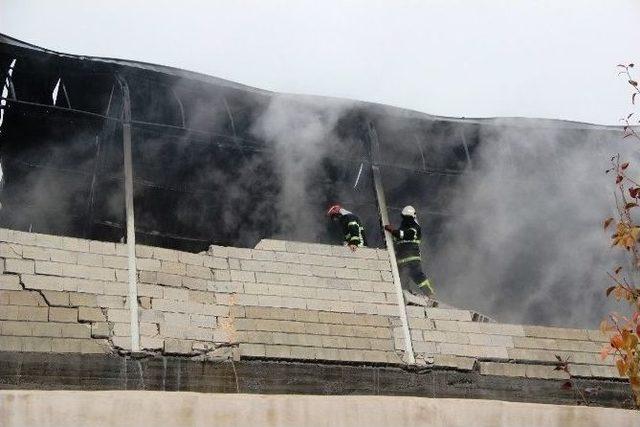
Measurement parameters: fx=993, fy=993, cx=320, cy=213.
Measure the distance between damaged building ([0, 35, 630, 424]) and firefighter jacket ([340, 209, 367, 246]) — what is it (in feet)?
1.31

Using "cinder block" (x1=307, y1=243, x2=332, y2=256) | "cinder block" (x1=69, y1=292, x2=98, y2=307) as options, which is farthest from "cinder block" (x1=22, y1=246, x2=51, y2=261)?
"cinder block" (x1=307, y1=243, x2=332, y2=256)

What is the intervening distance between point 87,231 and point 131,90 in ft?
6.20

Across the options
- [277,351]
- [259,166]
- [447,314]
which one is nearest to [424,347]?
[447,314]

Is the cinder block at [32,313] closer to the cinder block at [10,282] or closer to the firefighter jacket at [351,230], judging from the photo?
the cinder block at [10,282]

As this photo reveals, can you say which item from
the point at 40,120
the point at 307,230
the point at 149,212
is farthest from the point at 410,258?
the point at 40,120

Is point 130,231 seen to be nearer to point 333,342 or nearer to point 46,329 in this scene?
point 46,329

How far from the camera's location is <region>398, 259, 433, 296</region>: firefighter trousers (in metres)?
11.0

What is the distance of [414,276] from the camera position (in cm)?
1105

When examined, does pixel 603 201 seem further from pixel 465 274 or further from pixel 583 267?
pixel 465 274

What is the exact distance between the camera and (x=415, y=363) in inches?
391

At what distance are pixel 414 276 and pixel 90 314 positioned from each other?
3.81 meters

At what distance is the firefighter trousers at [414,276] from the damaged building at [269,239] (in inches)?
20.9

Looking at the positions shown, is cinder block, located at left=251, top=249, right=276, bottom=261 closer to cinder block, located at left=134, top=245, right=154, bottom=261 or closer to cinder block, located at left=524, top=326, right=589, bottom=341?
cinder block, located at left=134, top=245, right=154, bottom=261

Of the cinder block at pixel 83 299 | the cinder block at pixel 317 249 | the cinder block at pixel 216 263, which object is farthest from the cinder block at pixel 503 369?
the cinder block at pixel 83 299
